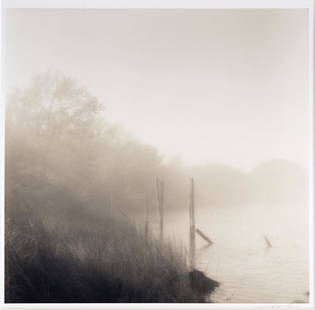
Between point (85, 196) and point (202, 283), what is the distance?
83cm

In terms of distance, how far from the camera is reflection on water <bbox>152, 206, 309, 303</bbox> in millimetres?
2178

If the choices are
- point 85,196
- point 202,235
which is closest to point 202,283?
point 202,235

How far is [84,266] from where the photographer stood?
219 cm

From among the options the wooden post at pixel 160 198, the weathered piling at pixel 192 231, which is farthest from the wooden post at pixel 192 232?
the wooden post at pixel 160 198

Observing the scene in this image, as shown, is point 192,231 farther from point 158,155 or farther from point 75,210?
point 75,210

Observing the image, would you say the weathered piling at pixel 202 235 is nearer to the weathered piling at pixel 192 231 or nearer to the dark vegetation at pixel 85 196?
the weathered piling at pixel 192 231

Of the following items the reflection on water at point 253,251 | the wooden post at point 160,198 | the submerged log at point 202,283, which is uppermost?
the wooden post at point 160,198

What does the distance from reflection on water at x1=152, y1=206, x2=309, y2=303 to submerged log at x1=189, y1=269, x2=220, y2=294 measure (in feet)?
0.09

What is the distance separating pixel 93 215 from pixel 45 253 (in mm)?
343

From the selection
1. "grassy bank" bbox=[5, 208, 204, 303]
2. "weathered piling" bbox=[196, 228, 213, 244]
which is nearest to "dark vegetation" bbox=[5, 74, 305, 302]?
"grassy bank" bbox=[5, 208, 204, 303]

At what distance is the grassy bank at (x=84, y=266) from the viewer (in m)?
2.18

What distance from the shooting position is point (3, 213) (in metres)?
2.18

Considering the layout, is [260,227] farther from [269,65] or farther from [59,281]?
[59,281]

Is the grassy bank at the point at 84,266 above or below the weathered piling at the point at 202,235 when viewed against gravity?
below
